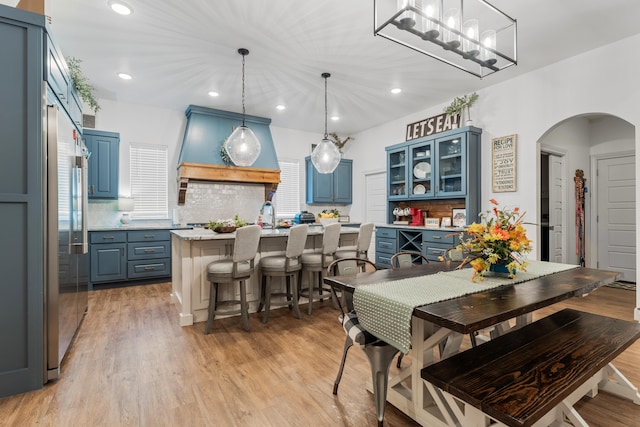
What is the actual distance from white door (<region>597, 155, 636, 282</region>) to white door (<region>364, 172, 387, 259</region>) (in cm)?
375

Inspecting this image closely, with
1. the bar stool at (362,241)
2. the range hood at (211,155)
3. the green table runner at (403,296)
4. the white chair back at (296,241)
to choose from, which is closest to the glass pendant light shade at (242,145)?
the white chair back at (296,241)

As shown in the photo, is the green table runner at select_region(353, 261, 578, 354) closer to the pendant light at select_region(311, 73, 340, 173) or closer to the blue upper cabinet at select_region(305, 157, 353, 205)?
the pendant light at select_region(311, 73, 340, 173)

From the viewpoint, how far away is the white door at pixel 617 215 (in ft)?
16.8

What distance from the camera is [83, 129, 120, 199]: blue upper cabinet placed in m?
4.75

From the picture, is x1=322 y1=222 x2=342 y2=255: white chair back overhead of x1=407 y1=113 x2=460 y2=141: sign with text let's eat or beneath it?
beneath

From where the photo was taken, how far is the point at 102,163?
4.83 m

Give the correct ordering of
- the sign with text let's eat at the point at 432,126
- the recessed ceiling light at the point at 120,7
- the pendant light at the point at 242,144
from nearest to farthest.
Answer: the recessed ceiling light at the point at 120,7
the pendant light at the point at 242,144
the sign with text let's eat at the point at 432,126

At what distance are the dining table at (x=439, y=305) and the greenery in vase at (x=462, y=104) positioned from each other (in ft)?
10.7

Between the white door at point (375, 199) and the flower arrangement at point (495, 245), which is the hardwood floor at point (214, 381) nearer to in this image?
the flower arrangement at point (495, 245)

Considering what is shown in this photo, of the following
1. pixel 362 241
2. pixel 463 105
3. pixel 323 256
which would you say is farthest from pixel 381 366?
pixel 463 105

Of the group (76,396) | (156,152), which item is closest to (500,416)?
(76,396)

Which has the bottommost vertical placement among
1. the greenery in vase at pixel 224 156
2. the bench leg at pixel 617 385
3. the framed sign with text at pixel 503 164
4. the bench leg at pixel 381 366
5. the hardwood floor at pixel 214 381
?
the hardwood floor at pixel 214 381

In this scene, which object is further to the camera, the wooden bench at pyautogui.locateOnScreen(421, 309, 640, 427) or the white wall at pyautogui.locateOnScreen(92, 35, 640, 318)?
the white wall at pyautogui.locateOnScreen(92, 35, 640, 318)

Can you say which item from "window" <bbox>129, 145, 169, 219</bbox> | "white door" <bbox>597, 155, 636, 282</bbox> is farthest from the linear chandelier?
"window" <bbox>129, 145, 169, 219</bbox>
